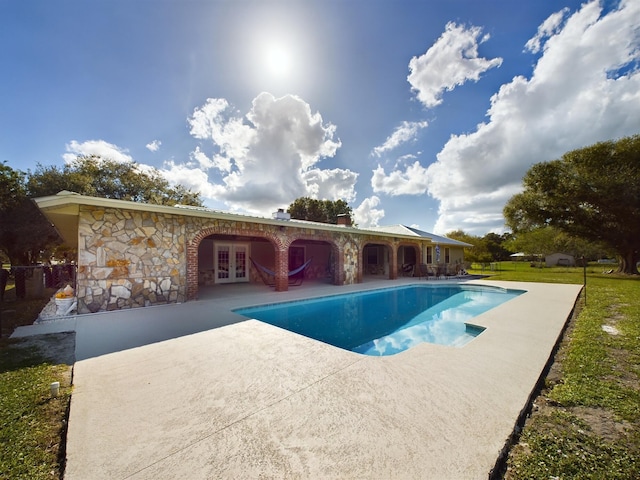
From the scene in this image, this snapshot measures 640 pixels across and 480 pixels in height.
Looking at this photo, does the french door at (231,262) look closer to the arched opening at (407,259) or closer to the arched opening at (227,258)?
the arched opening at (227,258)

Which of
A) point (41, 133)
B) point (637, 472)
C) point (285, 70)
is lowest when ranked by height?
point (637, 472)

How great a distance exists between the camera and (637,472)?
163 cm

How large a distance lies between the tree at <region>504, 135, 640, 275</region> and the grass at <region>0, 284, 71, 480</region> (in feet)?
74.1

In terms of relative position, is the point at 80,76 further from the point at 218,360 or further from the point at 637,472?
the point at 637,472

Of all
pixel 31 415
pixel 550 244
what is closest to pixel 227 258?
pixel 31 415

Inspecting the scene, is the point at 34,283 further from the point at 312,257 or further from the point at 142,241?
the point at 312,257

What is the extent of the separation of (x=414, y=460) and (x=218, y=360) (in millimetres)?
2484

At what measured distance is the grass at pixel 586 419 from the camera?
1677 mm

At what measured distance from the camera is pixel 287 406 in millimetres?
2305

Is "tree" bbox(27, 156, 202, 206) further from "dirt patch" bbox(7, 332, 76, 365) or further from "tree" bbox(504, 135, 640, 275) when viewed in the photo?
"tree" bbox(504, 135, 640, 275)

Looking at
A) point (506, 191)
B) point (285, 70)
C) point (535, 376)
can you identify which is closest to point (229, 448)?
point (535, 376)

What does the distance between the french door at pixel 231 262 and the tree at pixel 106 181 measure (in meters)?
9.10

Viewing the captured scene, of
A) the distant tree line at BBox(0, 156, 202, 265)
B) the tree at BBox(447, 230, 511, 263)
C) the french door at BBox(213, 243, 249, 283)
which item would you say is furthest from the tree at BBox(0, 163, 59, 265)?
the tree at BBox(447, 230, 511, 263)

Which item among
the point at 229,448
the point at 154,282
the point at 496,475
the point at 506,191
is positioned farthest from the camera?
the point at 506,191
